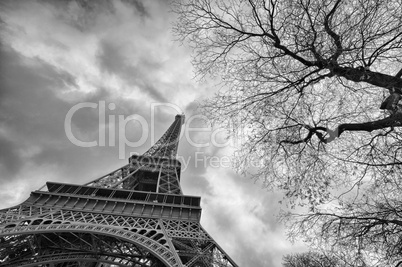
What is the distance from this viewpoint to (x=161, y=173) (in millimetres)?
32812

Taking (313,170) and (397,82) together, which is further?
(313,170)

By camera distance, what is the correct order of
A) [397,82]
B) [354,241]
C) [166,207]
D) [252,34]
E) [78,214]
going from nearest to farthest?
1. [397,82]
2. [354,241]
3. [252,34]
4. [78,214]
5. [166,207]

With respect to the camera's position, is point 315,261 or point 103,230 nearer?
point 315,261

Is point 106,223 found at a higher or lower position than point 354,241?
higher

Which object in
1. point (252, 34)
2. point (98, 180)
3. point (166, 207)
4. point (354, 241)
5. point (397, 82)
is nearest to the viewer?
point (397, 82)

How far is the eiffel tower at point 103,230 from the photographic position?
51.8 feet

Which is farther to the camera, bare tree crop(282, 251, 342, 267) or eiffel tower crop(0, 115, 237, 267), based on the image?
eiffel tower crop(0, 115, 237, 267)

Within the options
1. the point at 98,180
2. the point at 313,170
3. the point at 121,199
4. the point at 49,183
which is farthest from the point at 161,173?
the point at 313,170

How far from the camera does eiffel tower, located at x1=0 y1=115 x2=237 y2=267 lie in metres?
15.8

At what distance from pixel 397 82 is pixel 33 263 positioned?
22.2 meters

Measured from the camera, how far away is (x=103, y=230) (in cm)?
1703

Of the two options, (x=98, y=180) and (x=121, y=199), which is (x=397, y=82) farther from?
(x=98, y=180)

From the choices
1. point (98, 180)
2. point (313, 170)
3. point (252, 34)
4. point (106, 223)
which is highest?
point (98, 180)

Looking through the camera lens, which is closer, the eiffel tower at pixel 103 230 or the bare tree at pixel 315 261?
the bare tree at pixel 315 261
